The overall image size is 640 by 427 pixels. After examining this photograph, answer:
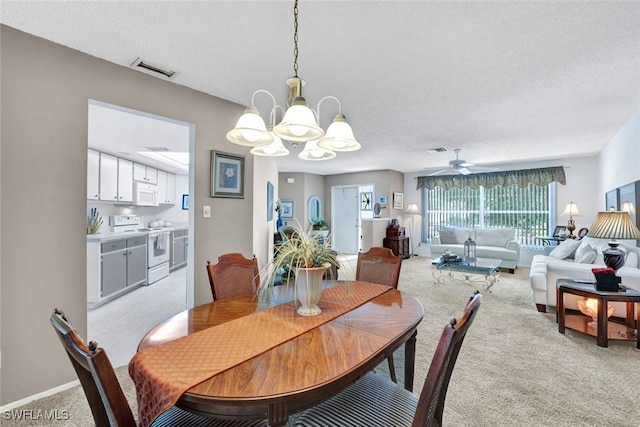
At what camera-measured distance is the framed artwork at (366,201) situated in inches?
307

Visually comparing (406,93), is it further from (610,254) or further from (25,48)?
(25,48)

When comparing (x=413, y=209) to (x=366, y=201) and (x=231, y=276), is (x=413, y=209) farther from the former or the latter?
(x=231, y=276)

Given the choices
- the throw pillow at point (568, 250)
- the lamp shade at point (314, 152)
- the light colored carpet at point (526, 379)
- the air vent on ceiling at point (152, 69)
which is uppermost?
the air vent on ceiling at point (152, 69)

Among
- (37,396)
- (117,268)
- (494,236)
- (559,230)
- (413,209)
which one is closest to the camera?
(37,396)

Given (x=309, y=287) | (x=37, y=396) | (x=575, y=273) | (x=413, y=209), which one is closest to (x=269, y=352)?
(x=309, y=287)

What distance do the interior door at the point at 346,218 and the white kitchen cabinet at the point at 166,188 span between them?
13.8 ft

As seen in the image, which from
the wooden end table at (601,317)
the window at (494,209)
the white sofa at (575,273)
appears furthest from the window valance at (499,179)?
the wooden end table at (601,317)

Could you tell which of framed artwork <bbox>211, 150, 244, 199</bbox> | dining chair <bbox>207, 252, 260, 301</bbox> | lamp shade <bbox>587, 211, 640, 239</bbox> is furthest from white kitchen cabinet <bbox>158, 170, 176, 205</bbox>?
lamp shade <bbox>587, 211, 640, 239</bbox>

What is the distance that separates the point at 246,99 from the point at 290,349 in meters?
2.42

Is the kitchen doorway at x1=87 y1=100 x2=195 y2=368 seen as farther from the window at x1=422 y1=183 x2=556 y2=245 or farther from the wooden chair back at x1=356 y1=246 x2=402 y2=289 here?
the window at x1=422 y1=183 x2=556 y2=245

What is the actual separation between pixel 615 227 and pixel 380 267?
2097 mm

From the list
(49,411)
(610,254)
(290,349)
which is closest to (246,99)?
(290,349)

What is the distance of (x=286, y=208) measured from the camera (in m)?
7.76

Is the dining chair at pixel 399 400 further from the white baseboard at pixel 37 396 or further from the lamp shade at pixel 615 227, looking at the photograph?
the lamp shade at pixel 615 227
